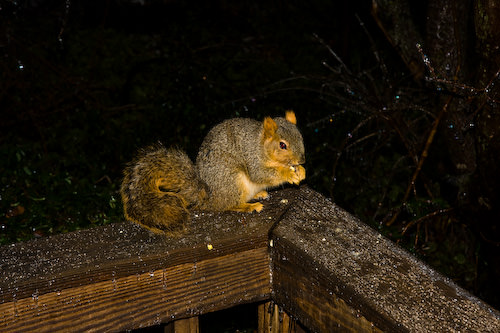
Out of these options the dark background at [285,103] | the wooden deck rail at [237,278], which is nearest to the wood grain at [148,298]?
the wooden deck rail at [237,278]

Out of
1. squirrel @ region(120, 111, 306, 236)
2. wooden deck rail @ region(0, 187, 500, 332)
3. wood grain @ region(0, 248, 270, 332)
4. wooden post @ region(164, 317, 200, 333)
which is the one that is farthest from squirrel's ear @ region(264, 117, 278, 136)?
wooden post @ region(164, 317, 200, 333)

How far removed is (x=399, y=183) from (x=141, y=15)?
4897mm

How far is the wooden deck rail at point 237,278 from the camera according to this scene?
1.10m

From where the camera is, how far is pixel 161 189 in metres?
1.89

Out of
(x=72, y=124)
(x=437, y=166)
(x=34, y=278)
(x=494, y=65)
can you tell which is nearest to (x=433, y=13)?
(x=494, y=65)

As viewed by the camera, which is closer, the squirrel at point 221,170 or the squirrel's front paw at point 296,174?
the squirrel at point 221,170

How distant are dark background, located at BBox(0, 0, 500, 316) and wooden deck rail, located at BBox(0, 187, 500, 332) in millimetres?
1214

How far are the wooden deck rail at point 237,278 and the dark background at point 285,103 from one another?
1.21 m

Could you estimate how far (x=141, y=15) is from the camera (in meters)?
7.86

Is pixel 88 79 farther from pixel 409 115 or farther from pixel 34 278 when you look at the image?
pixel 34 278

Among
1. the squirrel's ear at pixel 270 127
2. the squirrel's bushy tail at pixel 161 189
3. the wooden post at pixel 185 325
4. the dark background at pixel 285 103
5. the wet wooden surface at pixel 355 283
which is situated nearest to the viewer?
the wet wooden surface at pixel 355 283

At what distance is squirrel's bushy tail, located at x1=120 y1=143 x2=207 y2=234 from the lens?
143cm

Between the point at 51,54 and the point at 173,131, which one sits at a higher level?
the point at 51,54

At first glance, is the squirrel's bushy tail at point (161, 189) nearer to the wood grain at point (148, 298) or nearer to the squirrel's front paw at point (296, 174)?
the wood grain at point (148, 298)
